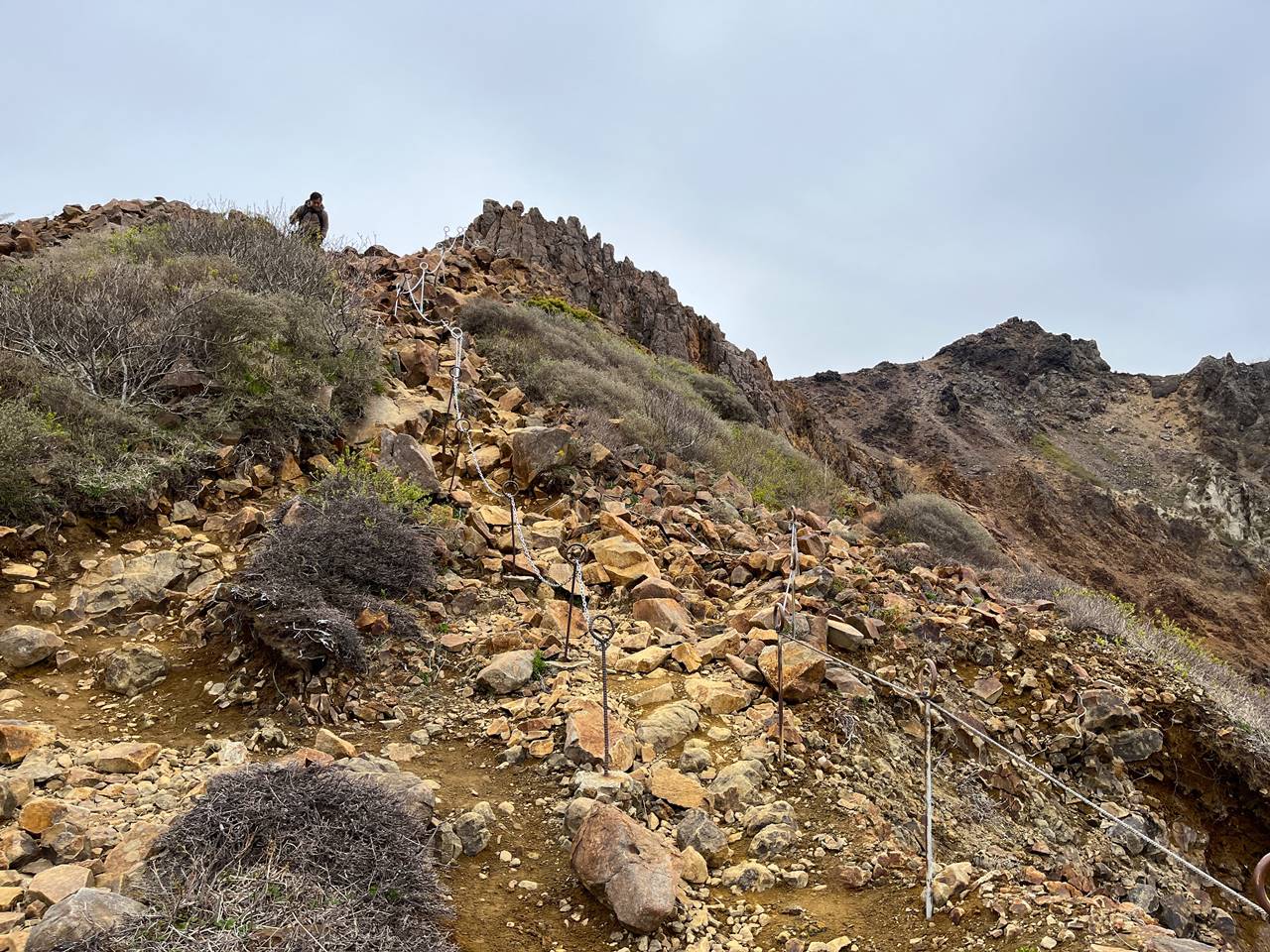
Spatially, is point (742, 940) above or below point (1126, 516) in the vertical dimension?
below

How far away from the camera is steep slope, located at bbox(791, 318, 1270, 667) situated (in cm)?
2550

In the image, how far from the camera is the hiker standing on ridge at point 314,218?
11.6 metres

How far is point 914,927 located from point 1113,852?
2.93 metres

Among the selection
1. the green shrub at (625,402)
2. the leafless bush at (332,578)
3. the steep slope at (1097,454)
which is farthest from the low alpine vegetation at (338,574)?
the steep slope at (1097,454)

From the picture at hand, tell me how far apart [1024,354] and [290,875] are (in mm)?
51266

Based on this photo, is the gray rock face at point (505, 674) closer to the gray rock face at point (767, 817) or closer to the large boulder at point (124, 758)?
the gray rock face at point (767, 817)

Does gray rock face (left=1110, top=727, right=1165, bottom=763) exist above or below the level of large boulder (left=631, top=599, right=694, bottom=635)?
below

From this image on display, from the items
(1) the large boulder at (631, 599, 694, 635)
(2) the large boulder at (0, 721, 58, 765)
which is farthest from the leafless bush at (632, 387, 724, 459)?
(2) the large boulder at (0, 721, 58, 765)

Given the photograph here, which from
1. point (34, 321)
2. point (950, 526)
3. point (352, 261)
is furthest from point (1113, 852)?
point (352, 261)

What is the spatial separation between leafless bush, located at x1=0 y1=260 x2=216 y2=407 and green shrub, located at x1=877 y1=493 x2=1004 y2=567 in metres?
10.4

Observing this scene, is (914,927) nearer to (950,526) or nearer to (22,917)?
(22,917)

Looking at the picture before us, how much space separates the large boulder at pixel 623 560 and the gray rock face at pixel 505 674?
1.49m

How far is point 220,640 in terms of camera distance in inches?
178

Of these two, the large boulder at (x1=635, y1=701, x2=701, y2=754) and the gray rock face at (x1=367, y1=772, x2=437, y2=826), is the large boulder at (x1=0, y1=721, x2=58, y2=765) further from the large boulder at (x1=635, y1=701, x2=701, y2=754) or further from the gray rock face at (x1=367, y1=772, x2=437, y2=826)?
the large boulder at (x1=635, y1=701, x2=701, y2=754)
